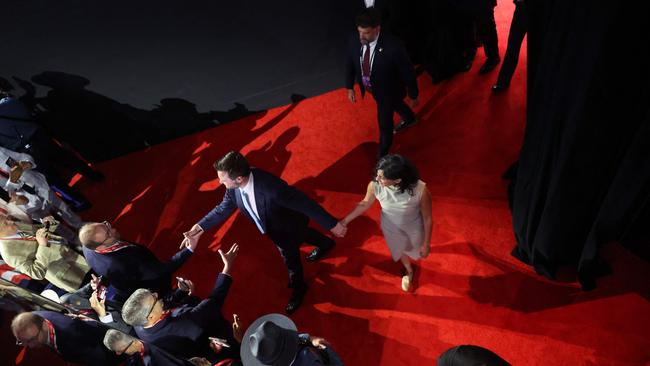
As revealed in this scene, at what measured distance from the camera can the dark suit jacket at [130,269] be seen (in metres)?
3.12

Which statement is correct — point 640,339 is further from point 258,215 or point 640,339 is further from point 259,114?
point 259,114

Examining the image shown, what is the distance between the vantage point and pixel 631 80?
2324 mm

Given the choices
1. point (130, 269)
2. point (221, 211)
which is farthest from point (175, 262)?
point (221, 211)

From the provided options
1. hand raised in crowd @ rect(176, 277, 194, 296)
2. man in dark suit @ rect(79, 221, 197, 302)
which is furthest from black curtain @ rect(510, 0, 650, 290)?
man in dark suit @ rect(79, 221, 197, 302)

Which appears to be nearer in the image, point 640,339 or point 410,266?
point 640,339

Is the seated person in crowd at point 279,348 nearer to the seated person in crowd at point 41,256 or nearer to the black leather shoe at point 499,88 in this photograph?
the seated person in crowd at point 41,256

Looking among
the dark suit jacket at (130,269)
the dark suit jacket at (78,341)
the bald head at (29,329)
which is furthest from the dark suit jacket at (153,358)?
the dark suit jacket at (130,269)

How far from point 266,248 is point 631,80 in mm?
3386

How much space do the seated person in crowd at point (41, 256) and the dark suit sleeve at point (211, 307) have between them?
1.57 m

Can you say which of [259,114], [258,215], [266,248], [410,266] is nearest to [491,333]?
[410,266]

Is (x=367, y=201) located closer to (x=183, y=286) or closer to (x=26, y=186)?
(x=183, y=286)

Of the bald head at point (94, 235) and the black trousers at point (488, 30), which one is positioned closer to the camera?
the bald head at point (94, 235)

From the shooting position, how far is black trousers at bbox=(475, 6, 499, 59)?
511 centimetres

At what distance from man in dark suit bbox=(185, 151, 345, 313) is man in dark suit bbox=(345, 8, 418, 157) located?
4.93ft
